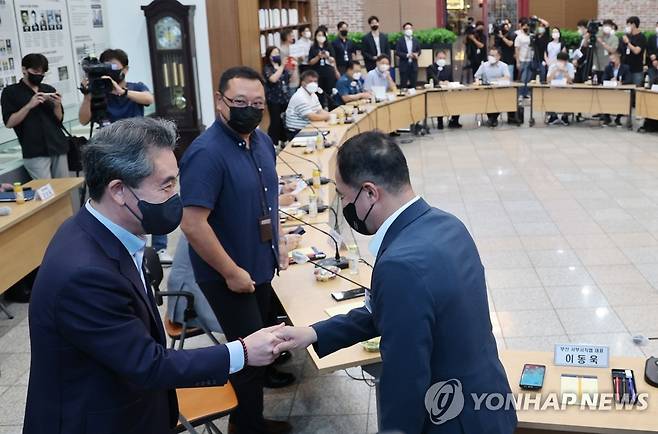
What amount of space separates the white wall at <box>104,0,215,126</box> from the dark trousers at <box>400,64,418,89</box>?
489 centimetres

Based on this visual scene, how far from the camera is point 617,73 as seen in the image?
12.1 meters

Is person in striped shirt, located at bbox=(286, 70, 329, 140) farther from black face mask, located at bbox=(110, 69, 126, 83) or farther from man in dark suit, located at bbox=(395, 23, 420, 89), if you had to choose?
man in dark suit, located at bbox=(395, 23, 420, 89)

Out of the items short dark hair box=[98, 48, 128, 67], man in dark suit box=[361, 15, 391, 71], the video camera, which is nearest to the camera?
the video camera

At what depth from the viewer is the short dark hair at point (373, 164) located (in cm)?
197

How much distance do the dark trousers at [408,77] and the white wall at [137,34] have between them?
4.89 m

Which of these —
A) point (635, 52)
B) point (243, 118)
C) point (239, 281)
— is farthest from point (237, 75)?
point (635, 52)

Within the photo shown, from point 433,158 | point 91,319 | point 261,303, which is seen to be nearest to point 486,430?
point 91,319

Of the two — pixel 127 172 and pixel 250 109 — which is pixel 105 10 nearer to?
pixel 250 109

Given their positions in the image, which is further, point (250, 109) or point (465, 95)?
point (465, 95)

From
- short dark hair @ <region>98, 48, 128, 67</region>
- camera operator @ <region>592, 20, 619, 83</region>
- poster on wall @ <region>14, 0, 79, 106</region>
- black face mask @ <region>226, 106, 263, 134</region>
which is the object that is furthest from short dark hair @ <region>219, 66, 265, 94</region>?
camera operator @ <region>592, 20, 619, 83</region>

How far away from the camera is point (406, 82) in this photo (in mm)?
13164

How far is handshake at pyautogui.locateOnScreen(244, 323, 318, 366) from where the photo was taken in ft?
7.05

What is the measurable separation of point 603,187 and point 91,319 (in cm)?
744

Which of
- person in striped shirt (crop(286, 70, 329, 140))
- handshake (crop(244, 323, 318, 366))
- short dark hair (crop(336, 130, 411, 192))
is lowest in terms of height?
handshake (crop(244, 323, 318, 366))
